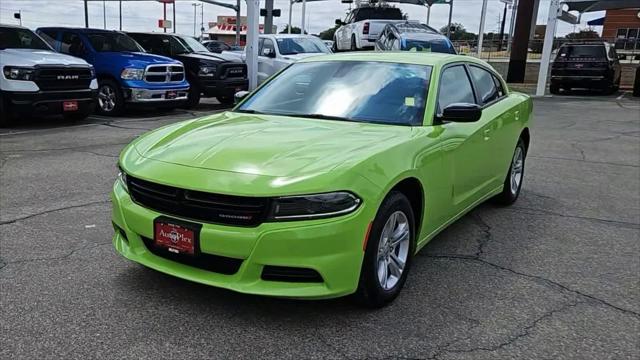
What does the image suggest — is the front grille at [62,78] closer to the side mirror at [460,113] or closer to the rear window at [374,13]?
the side mirror at [460,113]

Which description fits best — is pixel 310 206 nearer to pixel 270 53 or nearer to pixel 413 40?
pixel 270 53

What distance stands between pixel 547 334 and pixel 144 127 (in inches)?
362

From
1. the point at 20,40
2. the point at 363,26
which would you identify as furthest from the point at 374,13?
the point at 20,40

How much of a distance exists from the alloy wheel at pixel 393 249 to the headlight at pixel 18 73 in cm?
855

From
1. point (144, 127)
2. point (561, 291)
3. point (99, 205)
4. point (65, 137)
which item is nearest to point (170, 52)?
point (144, 127)

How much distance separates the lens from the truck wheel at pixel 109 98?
12.1m

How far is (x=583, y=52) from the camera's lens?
66.6 feet

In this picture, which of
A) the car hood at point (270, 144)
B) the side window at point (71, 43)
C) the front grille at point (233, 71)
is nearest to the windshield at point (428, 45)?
the front grille at point (233, 71)

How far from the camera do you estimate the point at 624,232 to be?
5.11m

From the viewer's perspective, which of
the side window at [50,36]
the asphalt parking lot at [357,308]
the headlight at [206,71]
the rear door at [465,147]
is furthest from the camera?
the headlight at [206,71]

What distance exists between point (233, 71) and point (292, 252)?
12.1 m

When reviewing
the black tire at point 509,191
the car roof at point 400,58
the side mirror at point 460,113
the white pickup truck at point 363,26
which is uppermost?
the white pickup truck at point 363,26

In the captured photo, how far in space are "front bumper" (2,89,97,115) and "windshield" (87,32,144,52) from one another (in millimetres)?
2372

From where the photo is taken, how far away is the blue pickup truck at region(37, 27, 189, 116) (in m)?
12.0
